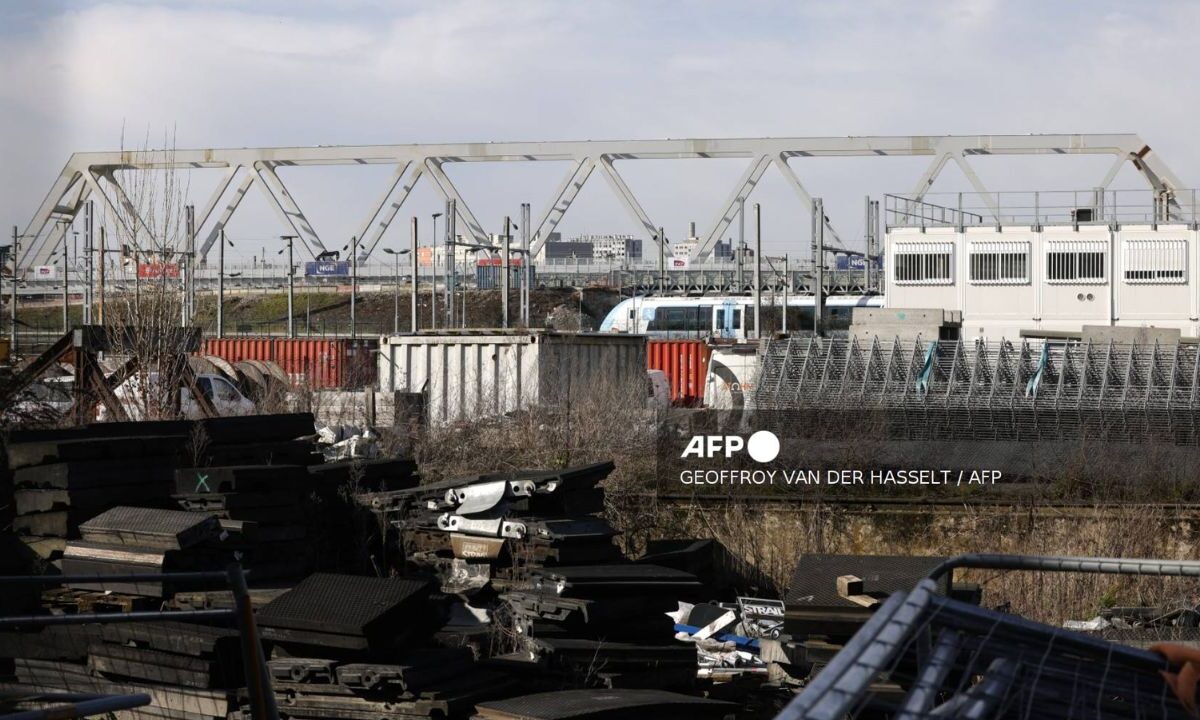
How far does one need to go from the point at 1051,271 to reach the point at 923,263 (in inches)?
128

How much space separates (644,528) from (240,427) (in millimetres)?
5066

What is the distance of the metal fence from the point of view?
53.7 feet

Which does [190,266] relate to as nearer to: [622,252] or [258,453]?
[258,453]

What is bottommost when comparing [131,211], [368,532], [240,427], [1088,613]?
[1088,613]

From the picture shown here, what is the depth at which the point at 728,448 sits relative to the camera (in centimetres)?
1590

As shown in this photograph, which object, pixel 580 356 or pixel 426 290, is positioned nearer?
pixel 580 356

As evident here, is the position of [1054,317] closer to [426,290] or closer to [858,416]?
[858,416]

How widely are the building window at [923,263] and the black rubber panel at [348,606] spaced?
96.6 feet

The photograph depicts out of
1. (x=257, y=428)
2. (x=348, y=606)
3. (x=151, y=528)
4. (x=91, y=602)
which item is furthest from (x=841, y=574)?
(x=257, y=428)

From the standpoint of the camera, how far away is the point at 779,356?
21.0 meters

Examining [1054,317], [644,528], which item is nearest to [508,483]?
[644,528]

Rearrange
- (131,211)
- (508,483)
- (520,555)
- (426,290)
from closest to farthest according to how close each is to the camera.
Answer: (520,555)
(508,483)
(131,211)
(426,290)

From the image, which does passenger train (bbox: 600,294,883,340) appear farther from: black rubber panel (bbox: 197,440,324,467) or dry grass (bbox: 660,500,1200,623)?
black rubber panel (bbox: 197,440,324,467)

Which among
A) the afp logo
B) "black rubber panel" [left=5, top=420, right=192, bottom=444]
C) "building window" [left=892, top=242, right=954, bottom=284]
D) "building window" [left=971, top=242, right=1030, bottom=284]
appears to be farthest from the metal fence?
"building window" [left=892, top=242, right=954, bottom=284]
